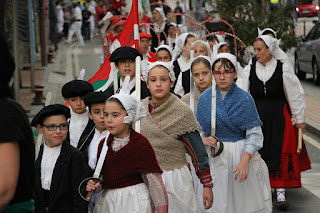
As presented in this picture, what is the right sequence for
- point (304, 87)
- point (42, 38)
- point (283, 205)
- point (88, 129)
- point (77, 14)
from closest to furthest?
point (88, 129) → point (283, 205) → point (304, 87) → point (42, 38) → point (77, 14)

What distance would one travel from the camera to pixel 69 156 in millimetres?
5371

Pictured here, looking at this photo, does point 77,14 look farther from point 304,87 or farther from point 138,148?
point 138,148

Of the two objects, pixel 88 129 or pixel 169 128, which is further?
pixel 88 129

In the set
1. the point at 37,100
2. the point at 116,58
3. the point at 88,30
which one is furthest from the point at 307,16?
the point at 116,58

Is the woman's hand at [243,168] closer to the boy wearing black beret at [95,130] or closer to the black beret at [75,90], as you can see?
the boy wearing black beret at [95,130]

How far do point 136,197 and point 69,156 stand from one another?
61 cm

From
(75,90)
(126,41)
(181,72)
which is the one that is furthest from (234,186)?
(181,72)

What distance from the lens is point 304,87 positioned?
67.1 feet

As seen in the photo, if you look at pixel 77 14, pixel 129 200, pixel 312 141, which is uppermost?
pixel 77 14

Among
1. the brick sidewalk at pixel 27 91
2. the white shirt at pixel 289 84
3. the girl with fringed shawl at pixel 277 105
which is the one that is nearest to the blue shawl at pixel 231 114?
the white shirt at pixel 289 84

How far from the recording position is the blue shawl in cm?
672

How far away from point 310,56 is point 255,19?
411 cm

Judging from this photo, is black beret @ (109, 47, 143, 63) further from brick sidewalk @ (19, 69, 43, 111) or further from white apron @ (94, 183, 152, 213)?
brick sidewalk @ (19, 69, 43, 111)

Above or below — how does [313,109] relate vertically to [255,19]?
below
